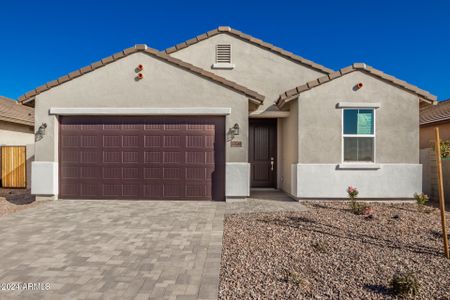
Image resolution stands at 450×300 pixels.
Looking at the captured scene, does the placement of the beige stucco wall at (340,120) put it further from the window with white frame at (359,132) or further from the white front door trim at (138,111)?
the white front door trim at (138,111)

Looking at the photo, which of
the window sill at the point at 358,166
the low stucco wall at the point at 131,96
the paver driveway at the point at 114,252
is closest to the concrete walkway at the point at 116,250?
the paver driveway at the point at 114,252

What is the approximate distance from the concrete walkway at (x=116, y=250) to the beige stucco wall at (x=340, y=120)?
2.49 metres

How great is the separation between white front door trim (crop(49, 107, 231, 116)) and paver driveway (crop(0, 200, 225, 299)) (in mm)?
3246

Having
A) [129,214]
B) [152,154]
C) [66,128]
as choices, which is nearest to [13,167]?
[66,128]

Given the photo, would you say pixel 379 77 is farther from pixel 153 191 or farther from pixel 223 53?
pixel 153 191

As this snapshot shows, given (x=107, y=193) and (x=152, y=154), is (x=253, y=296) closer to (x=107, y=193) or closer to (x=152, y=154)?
(x=152, y=154)

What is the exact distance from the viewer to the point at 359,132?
8.92 metres

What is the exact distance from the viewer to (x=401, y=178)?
29.1ft

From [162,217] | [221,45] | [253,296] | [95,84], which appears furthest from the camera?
[221,45]

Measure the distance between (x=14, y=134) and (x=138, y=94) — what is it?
395 inches

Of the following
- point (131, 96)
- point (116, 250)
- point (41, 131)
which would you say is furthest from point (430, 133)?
point (41, 131)

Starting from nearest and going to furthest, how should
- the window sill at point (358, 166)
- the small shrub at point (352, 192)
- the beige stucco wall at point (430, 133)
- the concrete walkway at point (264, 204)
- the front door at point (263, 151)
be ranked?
the concrete walkway at point (264, 204)
the small shrub at point (352, 192)
the window sill at point (358, 166)
the front door at point (263, 151)
the beige stucco wall at point (430, 133)

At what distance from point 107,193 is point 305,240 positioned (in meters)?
6.91

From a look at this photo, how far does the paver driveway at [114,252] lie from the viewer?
3449 mm
